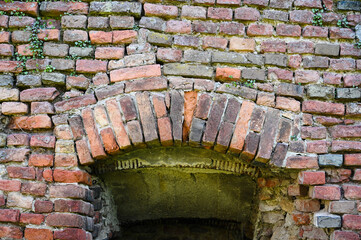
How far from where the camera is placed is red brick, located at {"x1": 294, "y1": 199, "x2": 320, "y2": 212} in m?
1.99

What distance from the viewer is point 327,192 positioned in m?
1.94

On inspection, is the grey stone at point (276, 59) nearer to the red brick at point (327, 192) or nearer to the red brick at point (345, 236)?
the red brick at point (327, 192)

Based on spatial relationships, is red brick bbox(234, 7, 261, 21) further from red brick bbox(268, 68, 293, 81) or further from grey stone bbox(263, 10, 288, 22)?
red brick bbox(268, 68, 293, 81)

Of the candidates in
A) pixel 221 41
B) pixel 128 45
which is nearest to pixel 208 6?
pixel 221 41

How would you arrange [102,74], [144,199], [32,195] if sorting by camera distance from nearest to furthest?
[32,195], [102,74], [144,199]

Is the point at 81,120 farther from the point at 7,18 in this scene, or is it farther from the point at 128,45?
the point at 7,18

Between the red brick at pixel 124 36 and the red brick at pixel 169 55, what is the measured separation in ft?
0.61

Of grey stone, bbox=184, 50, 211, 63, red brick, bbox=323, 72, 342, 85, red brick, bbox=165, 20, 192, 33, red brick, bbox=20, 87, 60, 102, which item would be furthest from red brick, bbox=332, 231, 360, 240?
red brick, bbox=20, 87, 60, 102

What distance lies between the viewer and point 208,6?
2.16 meters

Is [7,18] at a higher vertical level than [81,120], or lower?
higher

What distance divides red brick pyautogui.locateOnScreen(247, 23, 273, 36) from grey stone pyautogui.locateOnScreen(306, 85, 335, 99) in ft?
1.40

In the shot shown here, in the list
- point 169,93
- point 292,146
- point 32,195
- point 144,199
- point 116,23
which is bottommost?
point 144,199

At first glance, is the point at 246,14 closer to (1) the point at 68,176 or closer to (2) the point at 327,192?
(2) the point at 327,192

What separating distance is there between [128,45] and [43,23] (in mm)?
578
